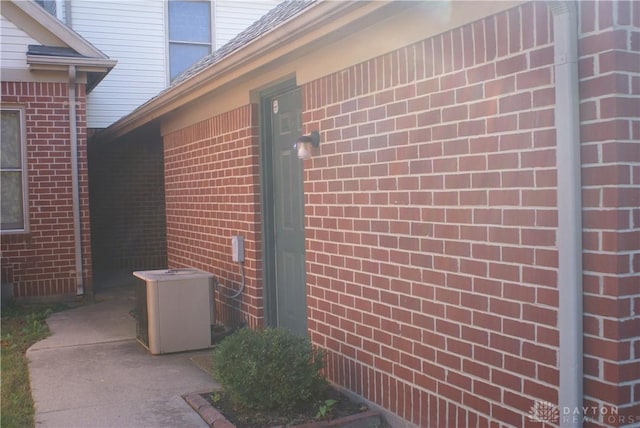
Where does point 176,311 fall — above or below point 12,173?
below

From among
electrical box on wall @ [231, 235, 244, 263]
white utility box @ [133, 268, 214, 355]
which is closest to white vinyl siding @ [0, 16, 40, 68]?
white utility box @ [133, 268, 214, 355]

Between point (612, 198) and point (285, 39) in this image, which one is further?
point (285, 39)

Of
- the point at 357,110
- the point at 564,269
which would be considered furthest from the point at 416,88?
the point at 564,269

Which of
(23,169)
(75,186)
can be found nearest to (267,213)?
(75,186)

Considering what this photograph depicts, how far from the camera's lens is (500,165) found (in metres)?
3.38

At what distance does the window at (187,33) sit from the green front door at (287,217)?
8.63 meters

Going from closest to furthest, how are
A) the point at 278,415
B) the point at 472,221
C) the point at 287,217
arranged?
the point at 472,221, the point at 278,415, the point at 287,217

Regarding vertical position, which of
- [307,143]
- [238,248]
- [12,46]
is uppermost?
[12,46]

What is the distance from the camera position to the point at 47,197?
9.90 metres

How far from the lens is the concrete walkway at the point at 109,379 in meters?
4.84

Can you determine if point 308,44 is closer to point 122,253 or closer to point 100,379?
point 100,379

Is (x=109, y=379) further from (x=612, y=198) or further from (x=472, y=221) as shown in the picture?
(x=612, y=198)

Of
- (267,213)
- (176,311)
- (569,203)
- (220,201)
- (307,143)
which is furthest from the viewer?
(220,201)

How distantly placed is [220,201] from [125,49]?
25.6 feet
